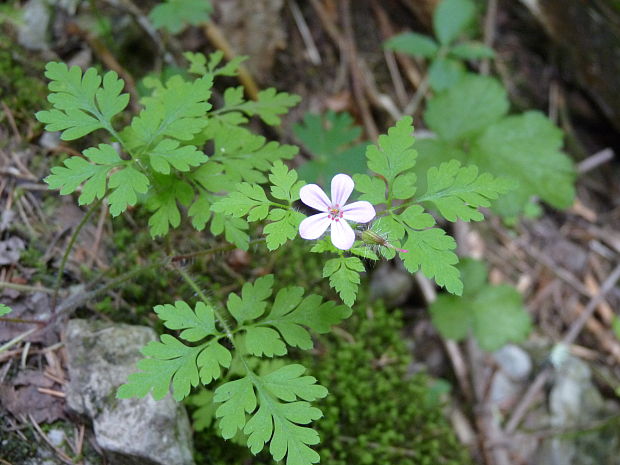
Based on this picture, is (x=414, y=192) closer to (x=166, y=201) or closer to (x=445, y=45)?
(x=166, y=201)

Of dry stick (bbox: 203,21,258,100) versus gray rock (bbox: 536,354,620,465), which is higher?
dry stick (bbox: 203,21,258,100)

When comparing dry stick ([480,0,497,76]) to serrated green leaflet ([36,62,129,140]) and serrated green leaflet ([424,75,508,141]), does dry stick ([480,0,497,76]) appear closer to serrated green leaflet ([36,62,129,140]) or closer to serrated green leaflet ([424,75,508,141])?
serrated green leaflet ([424,75,508,141])

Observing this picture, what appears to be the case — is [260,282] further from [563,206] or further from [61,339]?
[563,206]

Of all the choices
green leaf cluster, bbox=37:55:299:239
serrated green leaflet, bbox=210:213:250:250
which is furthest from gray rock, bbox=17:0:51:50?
serrated green leaflet, bbox=210:213:250:250

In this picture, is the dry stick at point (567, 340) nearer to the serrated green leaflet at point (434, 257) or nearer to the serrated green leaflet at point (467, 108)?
the serrated green leaflet at point (467, 108)

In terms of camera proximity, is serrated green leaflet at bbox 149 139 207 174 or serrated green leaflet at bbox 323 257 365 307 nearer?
serrated green leaflet at bbox 323 257 365 307

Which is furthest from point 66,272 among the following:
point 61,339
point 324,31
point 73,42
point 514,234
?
point 514,234
